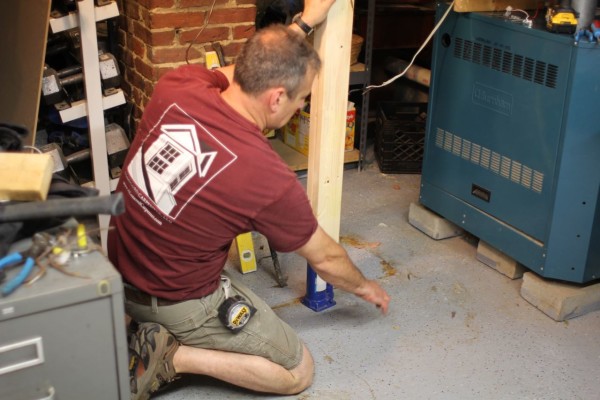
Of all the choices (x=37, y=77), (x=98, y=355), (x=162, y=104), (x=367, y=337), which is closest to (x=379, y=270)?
(x=367, y=337)

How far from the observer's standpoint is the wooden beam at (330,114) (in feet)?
7.61

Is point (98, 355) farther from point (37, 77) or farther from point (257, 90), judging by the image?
point (37, 77)

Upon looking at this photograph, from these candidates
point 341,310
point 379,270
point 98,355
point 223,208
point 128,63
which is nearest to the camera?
point 98,355

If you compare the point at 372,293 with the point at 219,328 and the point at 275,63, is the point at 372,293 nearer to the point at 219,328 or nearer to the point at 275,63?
the point at 219,328

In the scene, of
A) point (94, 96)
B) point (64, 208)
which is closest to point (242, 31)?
point (94, 96)

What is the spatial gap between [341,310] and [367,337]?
0.59ft

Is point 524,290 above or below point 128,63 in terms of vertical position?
below

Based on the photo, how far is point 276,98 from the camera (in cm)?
194

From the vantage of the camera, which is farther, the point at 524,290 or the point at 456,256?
the point at 456,256

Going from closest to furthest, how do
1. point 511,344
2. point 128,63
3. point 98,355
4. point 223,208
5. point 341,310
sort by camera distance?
point 98,355 < point 223,208 < point 511,344 < point 341,310 < point 128,63

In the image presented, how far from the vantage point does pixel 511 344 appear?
249cm

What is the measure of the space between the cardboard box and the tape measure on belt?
64.1 inches

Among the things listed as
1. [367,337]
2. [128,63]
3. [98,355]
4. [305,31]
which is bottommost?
[367,337]

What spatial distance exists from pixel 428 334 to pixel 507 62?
38.0 inches
